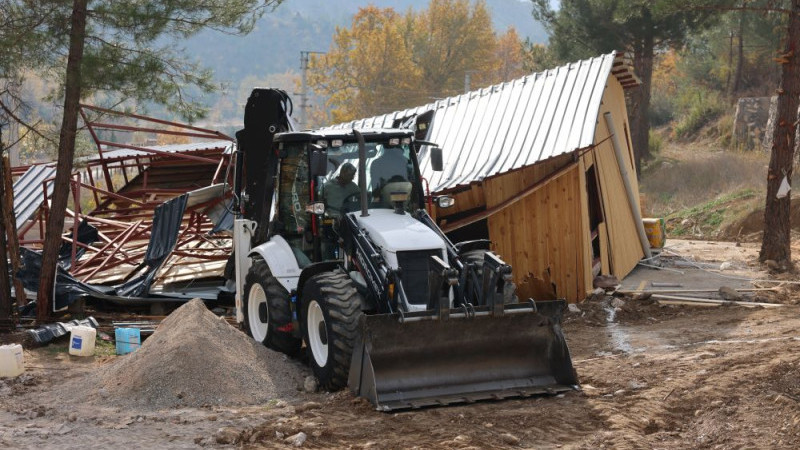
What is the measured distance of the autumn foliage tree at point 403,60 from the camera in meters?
62.2

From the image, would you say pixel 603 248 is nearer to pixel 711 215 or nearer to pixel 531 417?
pixel 531 417

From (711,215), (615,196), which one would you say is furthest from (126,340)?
(711,215)

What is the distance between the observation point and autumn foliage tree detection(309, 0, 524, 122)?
62.2 meters

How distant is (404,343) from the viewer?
8.49 meters

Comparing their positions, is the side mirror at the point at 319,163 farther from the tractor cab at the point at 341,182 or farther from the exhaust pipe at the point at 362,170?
the exhaust pipe at the point at 362,170

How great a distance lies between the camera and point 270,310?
10.4m

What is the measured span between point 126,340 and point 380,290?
4.28 metres

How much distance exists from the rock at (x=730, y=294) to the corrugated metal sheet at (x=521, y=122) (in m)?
2.93

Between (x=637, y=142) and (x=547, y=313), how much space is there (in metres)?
28.5

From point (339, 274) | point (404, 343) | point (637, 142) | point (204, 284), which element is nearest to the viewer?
point (404, 343)

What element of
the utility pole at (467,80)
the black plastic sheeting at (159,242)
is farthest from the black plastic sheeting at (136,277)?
the utility pole at (467,80)

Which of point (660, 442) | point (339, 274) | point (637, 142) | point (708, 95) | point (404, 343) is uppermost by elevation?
point (708, 95)

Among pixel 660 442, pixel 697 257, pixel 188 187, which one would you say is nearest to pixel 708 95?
pixel 697 257

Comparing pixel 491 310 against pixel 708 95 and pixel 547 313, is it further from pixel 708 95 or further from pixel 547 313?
pixel 708 95
